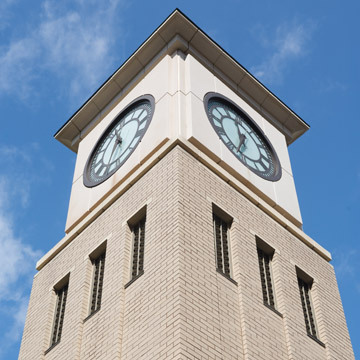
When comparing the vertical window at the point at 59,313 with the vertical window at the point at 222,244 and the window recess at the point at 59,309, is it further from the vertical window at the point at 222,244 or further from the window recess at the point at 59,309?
the vertical window at the point at 222,244

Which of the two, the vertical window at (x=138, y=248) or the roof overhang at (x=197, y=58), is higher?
the roof overhang at (x=197, y=58)

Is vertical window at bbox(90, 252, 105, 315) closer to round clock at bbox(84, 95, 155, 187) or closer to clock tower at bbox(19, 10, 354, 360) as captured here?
clock tower at bbox(19, 10, 354, 360)

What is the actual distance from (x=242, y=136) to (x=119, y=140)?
3143mm

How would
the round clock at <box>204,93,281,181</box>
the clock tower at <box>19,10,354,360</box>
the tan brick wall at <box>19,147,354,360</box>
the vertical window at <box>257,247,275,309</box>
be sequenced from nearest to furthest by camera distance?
1. the tan brick wall at <box>19,147,354,360</box>
2. the clock tower at <box>19,10,354,360</box>
3. the vertical window at <box>257,247,275,309</box>
4. the round clock at <box>204,93,281,181</box>

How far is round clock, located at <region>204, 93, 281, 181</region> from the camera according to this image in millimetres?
19641

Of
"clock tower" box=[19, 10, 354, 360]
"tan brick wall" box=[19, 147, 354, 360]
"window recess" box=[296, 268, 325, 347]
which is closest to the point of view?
"tan brick wall" box=[19, 147, 354, 360]

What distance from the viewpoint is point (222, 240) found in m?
16.4

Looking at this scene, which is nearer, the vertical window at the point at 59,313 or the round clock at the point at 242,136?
the vertical window at the point at 59,313

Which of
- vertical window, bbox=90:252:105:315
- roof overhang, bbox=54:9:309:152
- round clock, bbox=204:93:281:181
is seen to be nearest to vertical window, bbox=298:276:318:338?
round clock, bbox=204:93:281:181

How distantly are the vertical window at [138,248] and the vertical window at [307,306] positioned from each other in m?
3.77

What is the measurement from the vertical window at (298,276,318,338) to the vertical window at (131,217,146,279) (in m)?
3.77

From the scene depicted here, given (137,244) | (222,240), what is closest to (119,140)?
(137,244)

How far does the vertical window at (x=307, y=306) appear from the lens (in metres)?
16.9

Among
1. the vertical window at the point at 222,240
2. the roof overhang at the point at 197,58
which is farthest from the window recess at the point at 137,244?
the roof overhang at the point at 197,58
